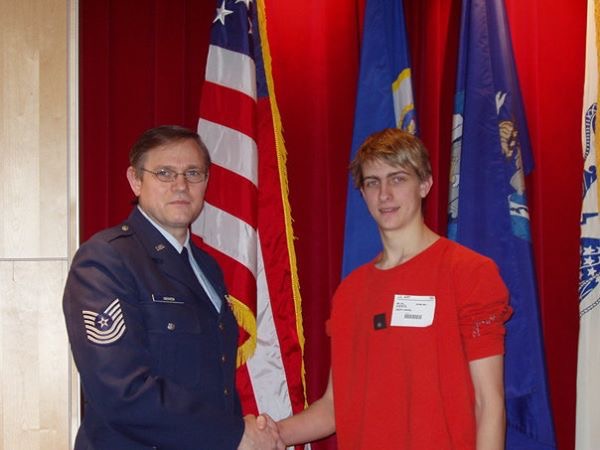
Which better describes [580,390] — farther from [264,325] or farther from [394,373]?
[264,325]

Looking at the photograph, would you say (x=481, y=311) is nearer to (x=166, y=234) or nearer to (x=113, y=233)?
(x=166, y=234)

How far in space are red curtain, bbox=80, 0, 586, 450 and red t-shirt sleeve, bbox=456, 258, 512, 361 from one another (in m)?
1.11

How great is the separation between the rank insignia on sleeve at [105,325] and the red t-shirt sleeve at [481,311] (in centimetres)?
90

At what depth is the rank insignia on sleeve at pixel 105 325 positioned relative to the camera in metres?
1.83

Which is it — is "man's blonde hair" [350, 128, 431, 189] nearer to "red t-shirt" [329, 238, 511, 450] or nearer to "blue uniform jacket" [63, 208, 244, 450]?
"red t-shirt" [329, 238, 511, 450]

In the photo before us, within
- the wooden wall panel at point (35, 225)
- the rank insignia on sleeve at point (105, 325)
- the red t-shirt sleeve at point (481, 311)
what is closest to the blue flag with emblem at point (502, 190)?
the red t-shirt sleeve at point (481, 311)

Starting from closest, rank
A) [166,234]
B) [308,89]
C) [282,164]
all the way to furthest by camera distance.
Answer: [166,234]
[282,164]
[308,89]

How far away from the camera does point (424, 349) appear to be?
187 centimetres

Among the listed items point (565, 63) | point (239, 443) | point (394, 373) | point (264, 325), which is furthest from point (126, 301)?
point (565, 63)

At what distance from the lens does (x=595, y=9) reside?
2482mm

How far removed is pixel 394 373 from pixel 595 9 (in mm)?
1509

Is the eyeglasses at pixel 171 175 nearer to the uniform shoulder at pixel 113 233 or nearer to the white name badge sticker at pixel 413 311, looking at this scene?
the uniform shoulder at pixel 113 233

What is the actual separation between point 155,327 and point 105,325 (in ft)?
0.47

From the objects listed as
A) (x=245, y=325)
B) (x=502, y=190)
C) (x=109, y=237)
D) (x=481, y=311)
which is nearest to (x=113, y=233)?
(x=109, y=237)
